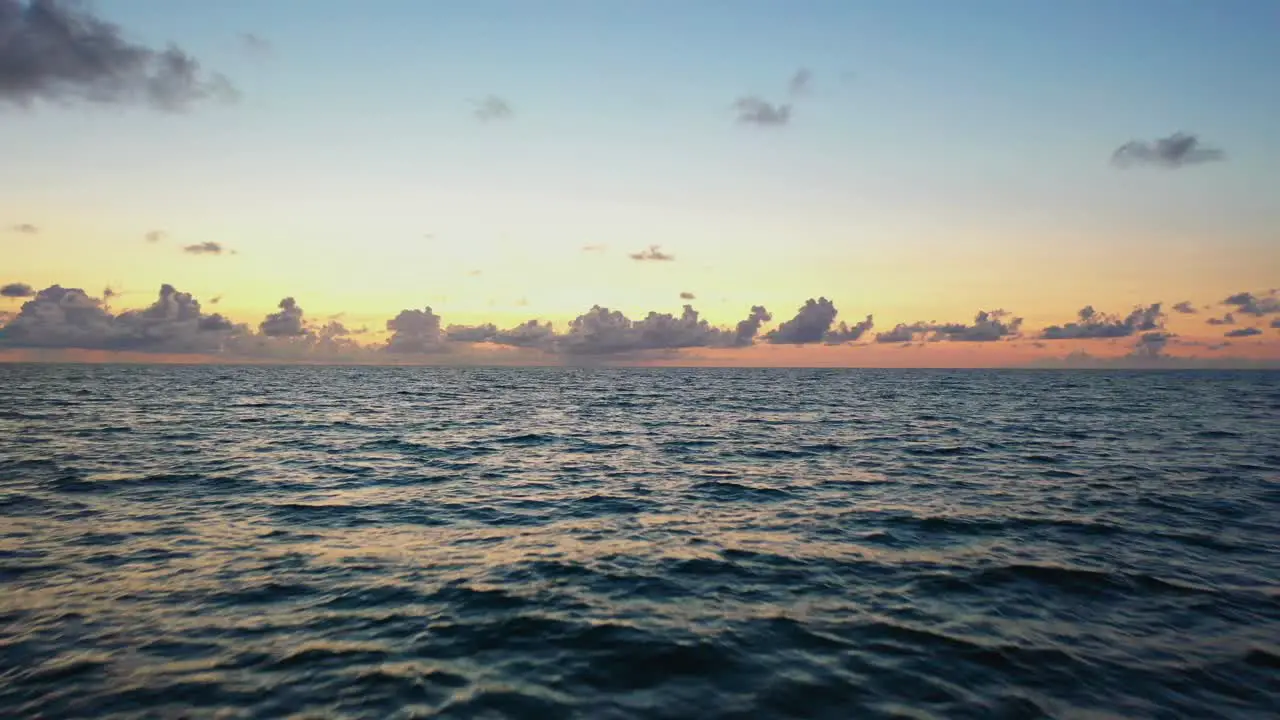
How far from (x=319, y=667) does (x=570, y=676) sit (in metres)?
3.96

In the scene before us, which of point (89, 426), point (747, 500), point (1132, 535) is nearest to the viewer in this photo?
point (1132, 535)

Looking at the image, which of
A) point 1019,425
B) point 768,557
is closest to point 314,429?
point 768,557

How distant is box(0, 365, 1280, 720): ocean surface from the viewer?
9.55m

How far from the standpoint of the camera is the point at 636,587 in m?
14.0

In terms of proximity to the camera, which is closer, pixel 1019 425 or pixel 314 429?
pixel 314 429

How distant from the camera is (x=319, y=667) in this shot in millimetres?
10102

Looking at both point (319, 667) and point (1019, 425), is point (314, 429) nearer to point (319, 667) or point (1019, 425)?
point (319, 667)

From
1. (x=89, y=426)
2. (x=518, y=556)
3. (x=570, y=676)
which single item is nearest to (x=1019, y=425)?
(x=518, y=556)

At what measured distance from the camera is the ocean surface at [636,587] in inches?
376

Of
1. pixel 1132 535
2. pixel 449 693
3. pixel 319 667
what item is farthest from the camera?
pixel 1132 535

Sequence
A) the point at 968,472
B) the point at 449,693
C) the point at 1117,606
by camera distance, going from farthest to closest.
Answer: the point at 968,472 < the point at 1117,606 < the point at 449,693

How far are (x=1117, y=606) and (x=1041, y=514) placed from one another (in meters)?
8.17

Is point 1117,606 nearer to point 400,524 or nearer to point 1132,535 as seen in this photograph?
point 1132,535

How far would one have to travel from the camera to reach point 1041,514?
807 inches
